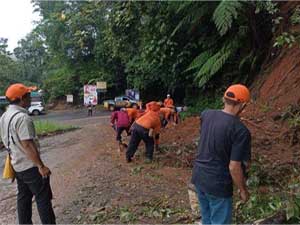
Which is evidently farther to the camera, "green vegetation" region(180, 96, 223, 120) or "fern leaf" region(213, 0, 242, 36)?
"green vegetation" region(180, 96, 223, 120)

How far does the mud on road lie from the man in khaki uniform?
1238 mm

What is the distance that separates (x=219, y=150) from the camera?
13.2ft

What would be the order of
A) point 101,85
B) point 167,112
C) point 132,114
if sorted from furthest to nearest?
point 101,85
point 167,112
point 132,114

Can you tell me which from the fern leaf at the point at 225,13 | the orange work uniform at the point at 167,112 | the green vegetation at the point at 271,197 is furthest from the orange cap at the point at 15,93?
the orange work uniform at the point at 167,112

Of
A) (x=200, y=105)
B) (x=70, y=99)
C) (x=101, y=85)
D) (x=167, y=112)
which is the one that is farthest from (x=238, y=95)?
(x=70, y=99)

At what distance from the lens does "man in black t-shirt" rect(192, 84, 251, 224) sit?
391cm

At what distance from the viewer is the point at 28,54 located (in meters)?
71.5

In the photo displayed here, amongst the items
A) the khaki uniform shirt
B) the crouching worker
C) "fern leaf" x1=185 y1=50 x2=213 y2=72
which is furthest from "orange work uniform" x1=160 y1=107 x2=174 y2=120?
the khaki uniform shirt

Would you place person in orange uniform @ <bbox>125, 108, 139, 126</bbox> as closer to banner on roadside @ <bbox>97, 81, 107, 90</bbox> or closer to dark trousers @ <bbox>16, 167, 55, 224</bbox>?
dark trousers @ <bbox>16, 167, 55, 224</bbox>

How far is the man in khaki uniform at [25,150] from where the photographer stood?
16.7 ft

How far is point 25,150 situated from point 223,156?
2.14m

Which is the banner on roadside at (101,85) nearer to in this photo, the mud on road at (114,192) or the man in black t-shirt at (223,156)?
the mud on road at (114,192)

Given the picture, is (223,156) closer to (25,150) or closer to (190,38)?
(25,150)

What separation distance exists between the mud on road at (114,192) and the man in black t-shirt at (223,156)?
1.70m
